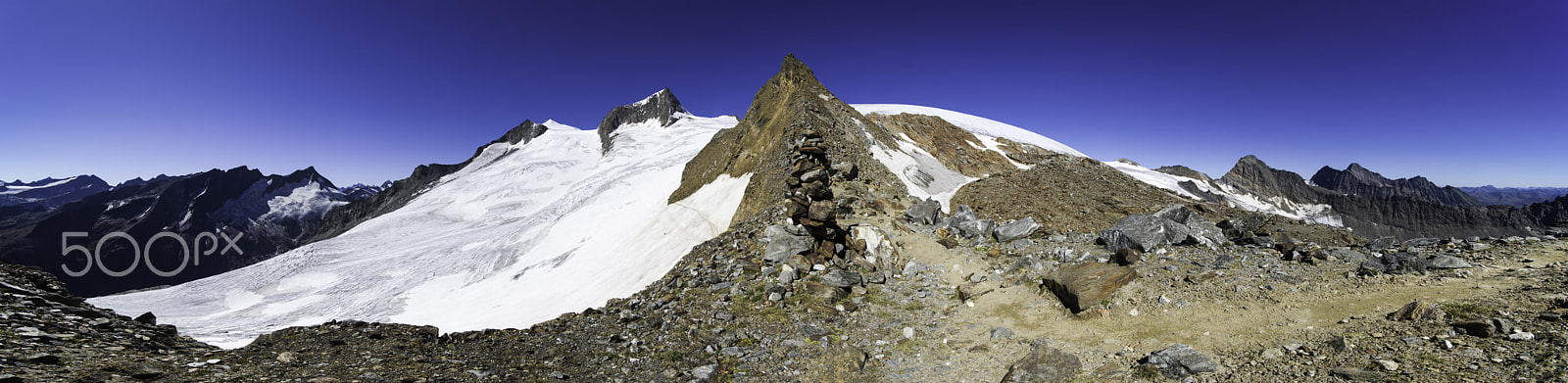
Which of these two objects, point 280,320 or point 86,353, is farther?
point 280,320

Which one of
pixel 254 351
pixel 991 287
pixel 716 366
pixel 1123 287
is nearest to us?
pixel 254 351

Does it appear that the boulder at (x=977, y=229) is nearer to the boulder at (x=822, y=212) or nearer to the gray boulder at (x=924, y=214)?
the gray boulder at (x=924, y=214)

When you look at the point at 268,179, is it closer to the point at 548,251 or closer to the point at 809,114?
the point at 548,251

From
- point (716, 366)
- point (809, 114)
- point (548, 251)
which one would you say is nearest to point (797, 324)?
point (716, 366)

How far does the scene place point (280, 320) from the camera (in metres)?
28.9

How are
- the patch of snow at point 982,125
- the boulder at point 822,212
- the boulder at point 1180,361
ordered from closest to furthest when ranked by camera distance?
the boulder at point 1180,361, the boulder at point 822,212, the patch of snow at point 982,125

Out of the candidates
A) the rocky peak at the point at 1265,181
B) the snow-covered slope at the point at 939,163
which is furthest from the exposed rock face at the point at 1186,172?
the rocky peak at the point at 1265,181

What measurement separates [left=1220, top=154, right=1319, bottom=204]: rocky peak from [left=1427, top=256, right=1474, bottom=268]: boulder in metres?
123

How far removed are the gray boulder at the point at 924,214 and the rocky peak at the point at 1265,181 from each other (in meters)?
121

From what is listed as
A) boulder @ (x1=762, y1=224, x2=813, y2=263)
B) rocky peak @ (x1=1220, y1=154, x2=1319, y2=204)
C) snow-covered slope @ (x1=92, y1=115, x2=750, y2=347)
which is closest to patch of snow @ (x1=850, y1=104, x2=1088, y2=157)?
snow-covered slope @ (x1=92, y1=115, x2=750, y2=347)

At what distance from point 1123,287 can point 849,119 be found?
18567 millimetres

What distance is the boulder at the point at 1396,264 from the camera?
268 inches

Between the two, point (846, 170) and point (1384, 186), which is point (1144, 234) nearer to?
point (846, 170)

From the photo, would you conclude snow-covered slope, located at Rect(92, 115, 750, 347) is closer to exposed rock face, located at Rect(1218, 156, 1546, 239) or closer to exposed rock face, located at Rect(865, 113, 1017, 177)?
exposed rock face, located at Rect(865, 113, 1017, 177)
